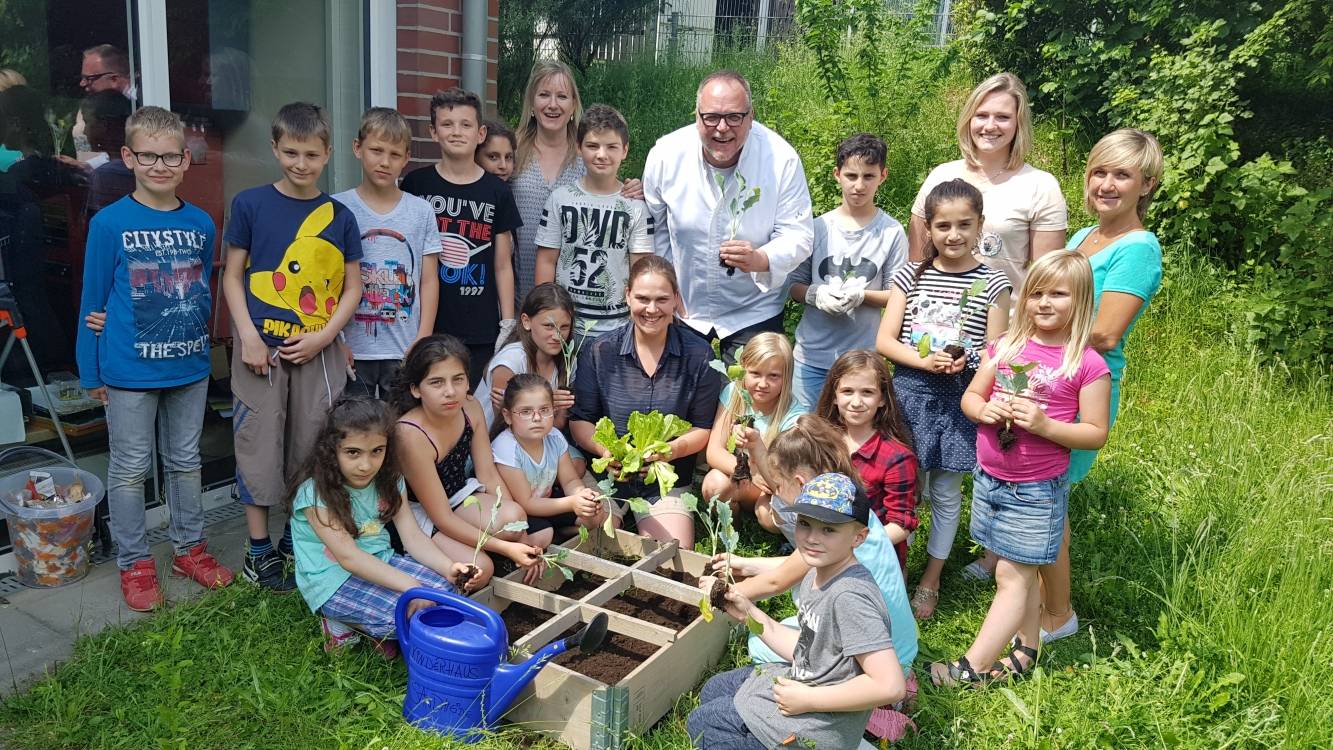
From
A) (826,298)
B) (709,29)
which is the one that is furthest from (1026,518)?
(709,29)

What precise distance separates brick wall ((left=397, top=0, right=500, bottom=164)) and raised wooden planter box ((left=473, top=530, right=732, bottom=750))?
2587 millimetres

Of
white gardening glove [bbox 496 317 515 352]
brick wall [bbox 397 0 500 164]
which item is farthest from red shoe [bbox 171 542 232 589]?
brick wall [bbox 397 0 500 164]

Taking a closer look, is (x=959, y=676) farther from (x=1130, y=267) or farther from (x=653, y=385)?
(x=653, y=385)

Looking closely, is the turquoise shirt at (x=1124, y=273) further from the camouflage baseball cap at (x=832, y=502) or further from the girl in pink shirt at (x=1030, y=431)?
the camouflage baseball cap at (x=832, y=502)

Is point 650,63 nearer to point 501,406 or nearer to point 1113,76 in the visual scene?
point 1113,76

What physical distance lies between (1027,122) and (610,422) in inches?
85.6

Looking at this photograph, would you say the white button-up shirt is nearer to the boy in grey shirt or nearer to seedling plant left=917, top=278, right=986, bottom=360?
seedling plant left=917, top=278, right=986, bottom=360

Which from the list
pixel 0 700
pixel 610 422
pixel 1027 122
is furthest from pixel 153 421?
pixel 1027 122

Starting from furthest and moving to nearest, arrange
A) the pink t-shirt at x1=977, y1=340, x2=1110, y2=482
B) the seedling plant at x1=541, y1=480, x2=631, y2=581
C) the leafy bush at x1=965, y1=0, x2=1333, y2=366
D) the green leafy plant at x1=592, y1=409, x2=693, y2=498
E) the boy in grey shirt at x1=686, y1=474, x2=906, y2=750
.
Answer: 1. the leafy bush at x1=965, y1=0, x2=1333, y2=366
2. the green leafy plant at x1=592, y1=409, x2=693, y2=498
3. the seedling plant at x1=541, y1=480, x2=631, y2=581
4. the pink t-shirt at x1=977, y1=340, x2=1110, y2=482
5. the boy in grey shirt at x1=686, y1=474, x2=906, y2=750

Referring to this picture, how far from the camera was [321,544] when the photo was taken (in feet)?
11.2

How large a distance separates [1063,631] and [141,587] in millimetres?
3563

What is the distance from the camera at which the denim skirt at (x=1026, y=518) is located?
3.31 meters

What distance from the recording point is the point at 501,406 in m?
4.14

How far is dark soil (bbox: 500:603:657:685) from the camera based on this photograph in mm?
3227
